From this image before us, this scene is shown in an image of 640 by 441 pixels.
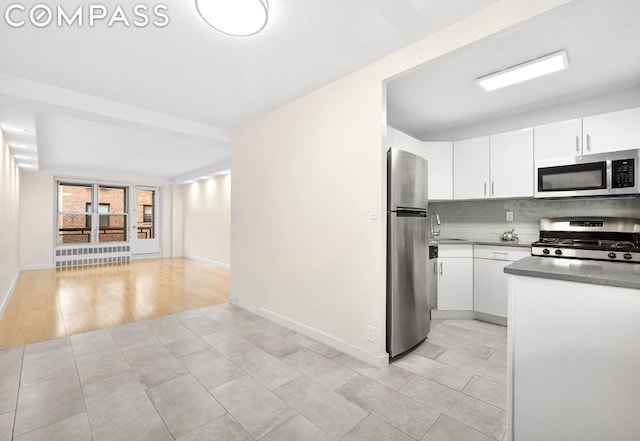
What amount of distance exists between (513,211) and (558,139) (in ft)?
3.04

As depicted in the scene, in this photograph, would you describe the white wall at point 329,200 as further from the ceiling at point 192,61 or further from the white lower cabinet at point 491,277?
the white lower cabinet at point 491,277

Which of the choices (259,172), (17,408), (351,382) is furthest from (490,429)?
(259,172)

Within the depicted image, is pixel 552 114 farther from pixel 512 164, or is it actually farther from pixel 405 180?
pixel 405 180

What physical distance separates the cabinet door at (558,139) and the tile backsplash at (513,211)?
1.77 ft

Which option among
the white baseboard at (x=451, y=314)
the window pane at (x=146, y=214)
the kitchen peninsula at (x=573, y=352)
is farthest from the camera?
the window pane at (x=146, y=214)

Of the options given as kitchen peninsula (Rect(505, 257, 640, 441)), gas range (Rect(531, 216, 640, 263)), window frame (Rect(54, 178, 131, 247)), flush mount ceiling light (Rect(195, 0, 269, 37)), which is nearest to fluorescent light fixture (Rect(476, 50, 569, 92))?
gas range (Rect(531, 216, 640, 263))

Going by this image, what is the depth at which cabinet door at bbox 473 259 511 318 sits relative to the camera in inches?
129

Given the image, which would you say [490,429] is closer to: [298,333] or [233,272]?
[298,333]

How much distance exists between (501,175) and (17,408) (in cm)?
463

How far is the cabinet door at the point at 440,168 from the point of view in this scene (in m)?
3.82

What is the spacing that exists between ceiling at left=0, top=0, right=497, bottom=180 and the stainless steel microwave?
6.78 feet

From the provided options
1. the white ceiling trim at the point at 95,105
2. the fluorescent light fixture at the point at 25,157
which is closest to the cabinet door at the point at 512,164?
the white ceiling trim at the point at 95,105

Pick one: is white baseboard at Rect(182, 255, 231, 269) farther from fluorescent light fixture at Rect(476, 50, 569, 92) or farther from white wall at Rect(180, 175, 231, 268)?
fluorescent light fixture at Rect(476, 50, 569, 92)

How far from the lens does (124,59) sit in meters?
2.36
